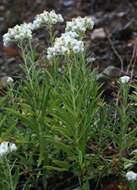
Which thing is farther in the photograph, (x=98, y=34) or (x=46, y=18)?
(x=98, y=34)

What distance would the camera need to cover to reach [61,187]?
112 inches

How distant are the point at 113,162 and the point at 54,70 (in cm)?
67

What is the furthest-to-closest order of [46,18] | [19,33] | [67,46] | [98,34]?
[98,34] < [46,18] < [19,33] < [67,46]

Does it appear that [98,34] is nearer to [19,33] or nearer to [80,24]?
[80,24]

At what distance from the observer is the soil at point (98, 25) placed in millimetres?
4832

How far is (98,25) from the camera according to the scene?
6.14 meters

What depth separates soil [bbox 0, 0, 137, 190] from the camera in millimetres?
4832

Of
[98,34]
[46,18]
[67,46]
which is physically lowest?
[67,46]

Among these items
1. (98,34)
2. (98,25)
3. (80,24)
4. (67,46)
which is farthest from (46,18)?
(98,25)

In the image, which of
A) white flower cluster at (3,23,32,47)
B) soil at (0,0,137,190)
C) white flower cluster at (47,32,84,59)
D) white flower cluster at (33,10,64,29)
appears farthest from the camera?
soil at (0,0,137,190)

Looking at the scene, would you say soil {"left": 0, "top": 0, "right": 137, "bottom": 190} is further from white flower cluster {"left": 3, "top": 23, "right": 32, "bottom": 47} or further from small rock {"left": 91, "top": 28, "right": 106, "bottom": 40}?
white flower cluster {"left": 3, "top": 23, "right": 32, "bottom": 47}

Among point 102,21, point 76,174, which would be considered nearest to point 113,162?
point 76,174

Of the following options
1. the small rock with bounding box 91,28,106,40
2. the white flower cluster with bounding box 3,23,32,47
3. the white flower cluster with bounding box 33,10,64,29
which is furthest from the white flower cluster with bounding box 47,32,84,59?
the small rock with bounding box 91,28,106,40

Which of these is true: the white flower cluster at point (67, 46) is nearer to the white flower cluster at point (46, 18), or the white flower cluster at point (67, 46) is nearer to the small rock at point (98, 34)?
the white flower cluster at point (46, 18)
